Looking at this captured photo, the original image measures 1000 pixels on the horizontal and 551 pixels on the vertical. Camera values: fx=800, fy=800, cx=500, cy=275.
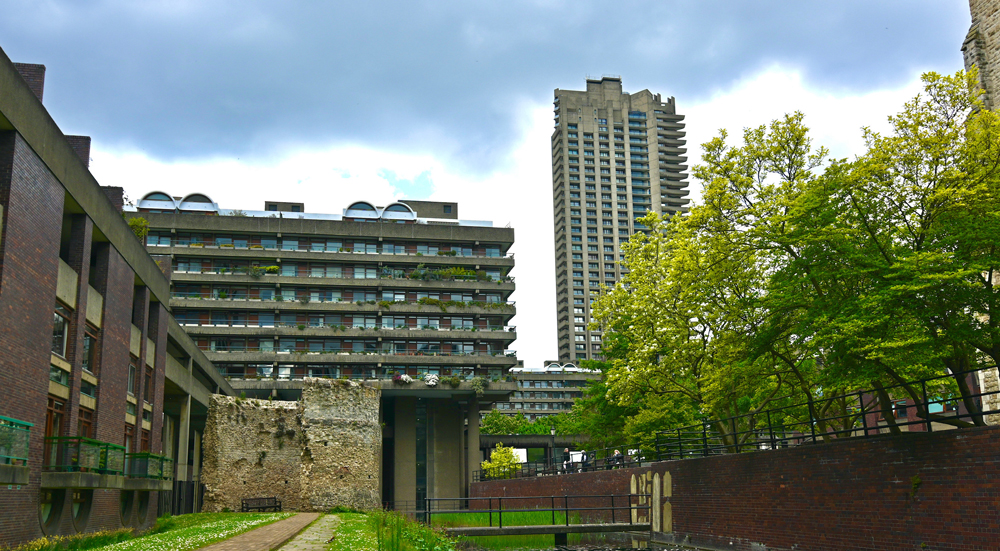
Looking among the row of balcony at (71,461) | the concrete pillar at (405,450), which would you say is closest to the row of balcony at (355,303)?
the concrete pillar at (405,450)

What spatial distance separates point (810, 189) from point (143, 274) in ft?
84.4

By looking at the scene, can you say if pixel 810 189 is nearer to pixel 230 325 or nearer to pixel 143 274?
pixel 143 274

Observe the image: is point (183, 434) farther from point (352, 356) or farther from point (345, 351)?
point (345, 351)

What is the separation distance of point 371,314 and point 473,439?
1445 cm

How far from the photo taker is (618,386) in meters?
32.9

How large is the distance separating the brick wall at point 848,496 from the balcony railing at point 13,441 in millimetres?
18654

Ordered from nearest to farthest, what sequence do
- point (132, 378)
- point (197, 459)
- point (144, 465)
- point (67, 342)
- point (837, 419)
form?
1. point (67, 342)
2. point (144, 465)
3. point (837, 419)
4. point (132, 378)
5. point (197, 459)

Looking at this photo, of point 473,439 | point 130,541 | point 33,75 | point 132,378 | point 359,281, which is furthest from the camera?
point 473,439

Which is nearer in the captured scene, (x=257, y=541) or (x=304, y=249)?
(x=257, y=541)

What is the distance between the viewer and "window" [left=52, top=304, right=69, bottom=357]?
75.3ft

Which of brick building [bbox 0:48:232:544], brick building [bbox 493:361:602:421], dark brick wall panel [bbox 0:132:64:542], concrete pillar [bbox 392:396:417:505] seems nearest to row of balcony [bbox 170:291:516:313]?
concrete pillar [bbox 392:396:417:505]

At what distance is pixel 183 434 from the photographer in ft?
152

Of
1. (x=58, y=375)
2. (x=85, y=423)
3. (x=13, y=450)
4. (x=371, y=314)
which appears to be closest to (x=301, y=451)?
(x=85, y=423)

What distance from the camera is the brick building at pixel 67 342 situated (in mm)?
19219
